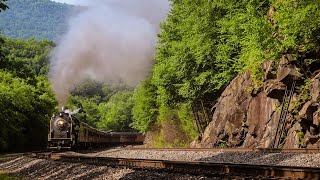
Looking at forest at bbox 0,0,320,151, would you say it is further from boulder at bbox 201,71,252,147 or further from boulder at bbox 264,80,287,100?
boulder at bbox 264,80,287,100

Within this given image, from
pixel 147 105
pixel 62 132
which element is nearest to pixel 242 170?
pixel 62 132

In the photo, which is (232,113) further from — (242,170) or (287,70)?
(242,170)

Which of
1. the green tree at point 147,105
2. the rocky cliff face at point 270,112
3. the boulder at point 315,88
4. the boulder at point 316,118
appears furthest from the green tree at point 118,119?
the boulder at point 316,118

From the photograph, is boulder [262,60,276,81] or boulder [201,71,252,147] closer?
boulder [262,60,276,81]

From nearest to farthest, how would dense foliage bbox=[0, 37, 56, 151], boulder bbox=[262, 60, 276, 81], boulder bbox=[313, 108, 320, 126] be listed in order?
boulder bbox=[313, 108, 320, 126]
boulder bbox=[262, 60, 276, 81]
dense foliage bbox=[0, 37, 56, 151]

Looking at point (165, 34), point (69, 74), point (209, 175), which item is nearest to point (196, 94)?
point (165, 34)

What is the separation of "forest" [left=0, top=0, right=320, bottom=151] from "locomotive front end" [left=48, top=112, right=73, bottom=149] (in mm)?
3628

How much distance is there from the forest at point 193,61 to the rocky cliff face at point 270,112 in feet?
3.06

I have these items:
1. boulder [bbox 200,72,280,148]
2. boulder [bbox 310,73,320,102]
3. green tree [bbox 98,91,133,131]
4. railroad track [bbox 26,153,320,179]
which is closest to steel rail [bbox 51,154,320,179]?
railroad track [bbox 26,153,320,179]

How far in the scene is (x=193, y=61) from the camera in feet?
→ 108

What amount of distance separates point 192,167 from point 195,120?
26.0m

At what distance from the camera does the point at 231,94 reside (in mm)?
27062

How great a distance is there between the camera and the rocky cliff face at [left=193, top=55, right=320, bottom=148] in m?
18.1

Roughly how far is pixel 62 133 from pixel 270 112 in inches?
662
